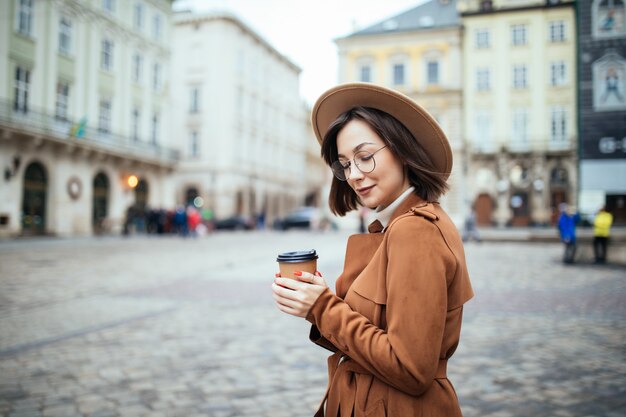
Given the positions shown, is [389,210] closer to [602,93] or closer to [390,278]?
[390,278]

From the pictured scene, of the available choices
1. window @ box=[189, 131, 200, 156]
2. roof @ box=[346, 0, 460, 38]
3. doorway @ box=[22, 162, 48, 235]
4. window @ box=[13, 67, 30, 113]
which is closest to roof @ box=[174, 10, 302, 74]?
window @ box=[189, 131, 200, 156]

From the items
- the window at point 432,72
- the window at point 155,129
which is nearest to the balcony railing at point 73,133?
the window at point 155,129

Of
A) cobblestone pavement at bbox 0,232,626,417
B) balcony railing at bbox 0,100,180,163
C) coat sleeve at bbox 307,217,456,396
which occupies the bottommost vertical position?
cobblestone pavement at bbox 0,232,626,417

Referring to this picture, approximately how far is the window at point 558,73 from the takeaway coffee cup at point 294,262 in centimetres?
4053

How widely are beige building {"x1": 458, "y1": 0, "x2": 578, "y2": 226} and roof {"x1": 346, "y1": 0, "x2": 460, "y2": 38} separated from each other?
57.3 inches

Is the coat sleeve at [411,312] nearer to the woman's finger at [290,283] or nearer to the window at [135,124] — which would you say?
the woman's finger at [290,283]

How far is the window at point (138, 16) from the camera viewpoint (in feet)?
101

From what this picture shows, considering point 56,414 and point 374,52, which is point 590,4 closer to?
point 56,414

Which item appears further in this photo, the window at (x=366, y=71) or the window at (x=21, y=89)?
the window at (x=366, y=71)

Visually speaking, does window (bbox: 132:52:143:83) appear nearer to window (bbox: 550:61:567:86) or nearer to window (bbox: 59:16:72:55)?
window (bbox: 59:16:72:55)

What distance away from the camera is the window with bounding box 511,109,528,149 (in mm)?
36938

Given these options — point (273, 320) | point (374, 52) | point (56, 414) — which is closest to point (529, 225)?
point (374, 52)

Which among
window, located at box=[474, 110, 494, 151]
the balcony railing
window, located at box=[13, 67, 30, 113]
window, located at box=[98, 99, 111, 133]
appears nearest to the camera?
the balcony railing

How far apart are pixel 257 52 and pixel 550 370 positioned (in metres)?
46.4
